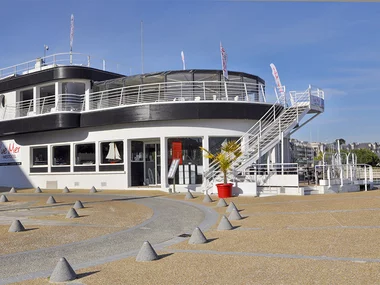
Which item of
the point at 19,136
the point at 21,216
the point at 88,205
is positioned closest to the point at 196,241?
the point at 21,216

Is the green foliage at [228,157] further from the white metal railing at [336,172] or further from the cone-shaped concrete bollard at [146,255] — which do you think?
the cone-shaped concrete bollard at [146,255]

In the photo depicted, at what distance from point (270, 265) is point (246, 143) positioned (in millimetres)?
15069

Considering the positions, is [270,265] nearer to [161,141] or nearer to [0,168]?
[161,141]

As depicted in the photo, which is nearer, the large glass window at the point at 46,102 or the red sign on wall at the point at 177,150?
the red sign on wall at the point at 177,150

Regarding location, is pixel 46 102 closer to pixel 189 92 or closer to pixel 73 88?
pixel 73 88

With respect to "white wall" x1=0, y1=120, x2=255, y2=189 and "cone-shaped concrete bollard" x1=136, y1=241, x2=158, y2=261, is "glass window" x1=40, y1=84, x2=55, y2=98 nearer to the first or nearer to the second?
"white wall" x1=0, y1=120, x2=255, y2=189

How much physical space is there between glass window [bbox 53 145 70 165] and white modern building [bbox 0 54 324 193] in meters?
0.07

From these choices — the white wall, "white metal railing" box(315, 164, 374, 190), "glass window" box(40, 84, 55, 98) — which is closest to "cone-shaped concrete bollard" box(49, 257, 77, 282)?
"white metal railing" box(315, 164, 374, 190)

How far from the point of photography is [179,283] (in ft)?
20.0

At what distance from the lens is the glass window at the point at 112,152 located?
24969mm

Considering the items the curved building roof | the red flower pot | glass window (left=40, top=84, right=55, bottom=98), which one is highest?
glass window (left=40, top=84, right=55, bottom=98)

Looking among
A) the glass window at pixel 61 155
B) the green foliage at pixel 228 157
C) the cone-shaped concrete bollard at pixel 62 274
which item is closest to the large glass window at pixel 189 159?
the green foliage at pixel 228 157

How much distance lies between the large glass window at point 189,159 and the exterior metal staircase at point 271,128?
89 cm

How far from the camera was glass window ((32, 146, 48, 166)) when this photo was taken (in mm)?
28359
